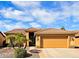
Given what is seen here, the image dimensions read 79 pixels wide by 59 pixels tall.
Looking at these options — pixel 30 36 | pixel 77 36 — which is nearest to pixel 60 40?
pixel 77 36

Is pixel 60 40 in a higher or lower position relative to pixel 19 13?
lower

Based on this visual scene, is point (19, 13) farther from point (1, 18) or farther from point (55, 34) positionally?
point (55, 34)

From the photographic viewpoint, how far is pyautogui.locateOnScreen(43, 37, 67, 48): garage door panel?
98.0 ft

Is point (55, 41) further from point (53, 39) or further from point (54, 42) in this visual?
point (53, 39)

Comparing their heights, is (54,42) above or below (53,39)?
below

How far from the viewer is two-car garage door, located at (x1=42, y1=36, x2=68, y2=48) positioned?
2991 centimetres

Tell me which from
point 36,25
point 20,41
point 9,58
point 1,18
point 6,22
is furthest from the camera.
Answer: point 36,25

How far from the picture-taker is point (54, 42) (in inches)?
1182

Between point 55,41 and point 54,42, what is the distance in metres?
0.24

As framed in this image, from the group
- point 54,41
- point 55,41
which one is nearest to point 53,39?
point 54,41

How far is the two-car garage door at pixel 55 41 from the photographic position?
29908mm

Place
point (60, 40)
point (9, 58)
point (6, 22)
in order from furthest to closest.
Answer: point (6, 22) → point (60, 40) → point (9, 58)

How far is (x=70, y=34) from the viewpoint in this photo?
30016 millimetres

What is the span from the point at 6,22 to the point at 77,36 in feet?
51.4
